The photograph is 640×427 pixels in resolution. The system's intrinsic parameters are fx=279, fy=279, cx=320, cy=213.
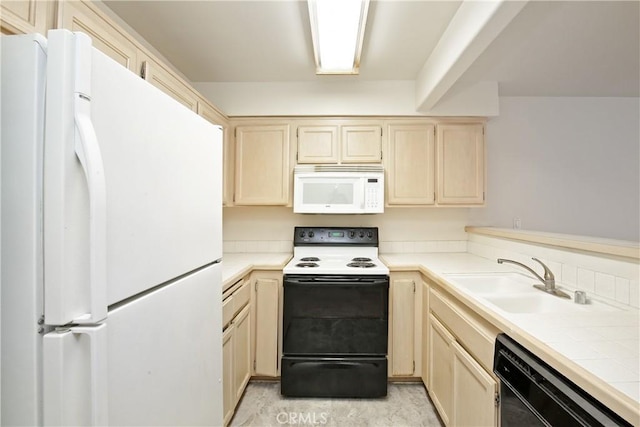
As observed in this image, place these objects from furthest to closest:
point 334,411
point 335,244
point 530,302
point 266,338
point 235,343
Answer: point 335,244, point 266,338, point 334,411, point 235,343, point 530,302

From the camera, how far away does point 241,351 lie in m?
1.84

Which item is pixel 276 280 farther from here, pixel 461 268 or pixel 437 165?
pixel 437 165

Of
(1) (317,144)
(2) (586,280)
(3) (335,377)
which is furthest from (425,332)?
(1) (317,144)

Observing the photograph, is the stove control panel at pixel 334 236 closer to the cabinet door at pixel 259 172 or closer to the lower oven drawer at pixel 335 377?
the cabinet door at pixel 259 172

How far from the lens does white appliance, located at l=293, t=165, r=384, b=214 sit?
231cm

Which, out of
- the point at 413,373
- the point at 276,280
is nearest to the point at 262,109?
the point at 276,280

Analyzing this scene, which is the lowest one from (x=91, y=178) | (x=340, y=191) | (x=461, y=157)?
(x=91, y=178)

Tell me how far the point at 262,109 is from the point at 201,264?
183 centimetres

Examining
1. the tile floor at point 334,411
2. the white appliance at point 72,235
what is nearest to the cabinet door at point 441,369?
the tile floor at point 334,411

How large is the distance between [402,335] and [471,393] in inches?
32.3

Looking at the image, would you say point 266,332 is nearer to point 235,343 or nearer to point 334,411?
point 235,343

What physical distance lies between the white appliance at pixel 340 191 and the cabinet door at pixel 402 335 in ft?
2.41

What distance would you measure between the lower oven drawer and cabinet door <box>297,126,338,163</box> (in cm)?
156

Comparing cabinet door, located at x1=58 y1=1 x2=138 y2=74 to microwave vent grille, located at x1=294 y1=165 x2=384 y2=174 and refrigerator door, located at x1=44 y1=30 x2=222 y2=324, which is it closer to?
refrigerator door, located at x1=44 y1=30 x2=222 y2=324
